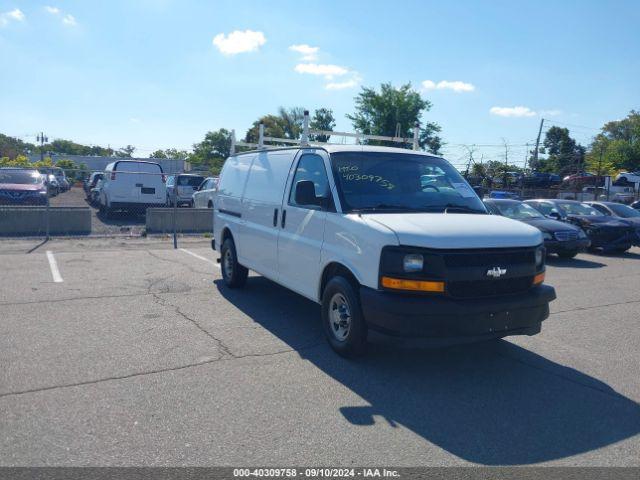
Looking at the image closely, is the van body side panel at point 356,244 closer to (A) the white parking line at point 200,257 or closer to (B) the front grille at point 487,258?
(B) the front grille at point 487,258

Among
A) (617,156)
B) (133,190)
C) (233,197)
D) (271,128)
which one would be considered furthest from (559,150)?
(233,197)

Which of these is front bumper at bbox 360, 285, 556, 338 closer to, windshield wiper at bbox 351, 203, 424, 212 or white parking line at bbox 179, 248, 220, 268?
windshield wiper at bbox 351, 203, 424, 212

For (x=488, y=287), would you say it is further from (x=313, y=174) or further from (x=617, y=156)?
(x=617, y=156)

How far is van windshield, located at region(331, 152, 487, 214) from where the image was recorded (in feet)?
18.7

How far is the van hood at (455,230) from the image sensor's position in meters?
4.77

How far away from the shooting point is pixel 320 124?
38.0 meters

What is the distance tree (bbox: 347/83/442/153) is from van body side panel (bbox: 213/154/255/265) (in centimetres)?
3187

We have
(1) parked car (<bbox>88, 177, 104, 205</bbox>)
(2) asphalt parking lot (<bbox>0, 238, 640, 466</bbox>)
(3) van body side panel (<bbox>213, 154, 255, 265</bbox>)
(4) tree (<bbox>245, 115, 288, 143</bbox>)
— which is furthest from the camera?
(4) tree (<bbox>245, 115, 288, 143</bbox>)

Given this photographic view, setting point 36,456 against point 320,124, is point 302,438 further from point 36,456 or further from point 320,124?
point 320,124

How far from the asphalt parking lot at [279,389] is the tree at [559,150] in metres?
75.7

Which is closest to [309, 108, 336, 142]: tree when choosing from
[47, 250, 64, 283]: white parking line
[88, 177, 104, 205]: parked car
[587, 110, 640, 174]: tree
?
[88, 177, 104, 205]: parked car

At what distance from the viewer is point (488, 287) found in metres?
4.96

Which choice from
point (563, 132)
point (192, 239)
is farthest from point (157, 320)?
point (563, 132)

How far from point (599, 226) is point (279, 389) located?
43.9 ft
